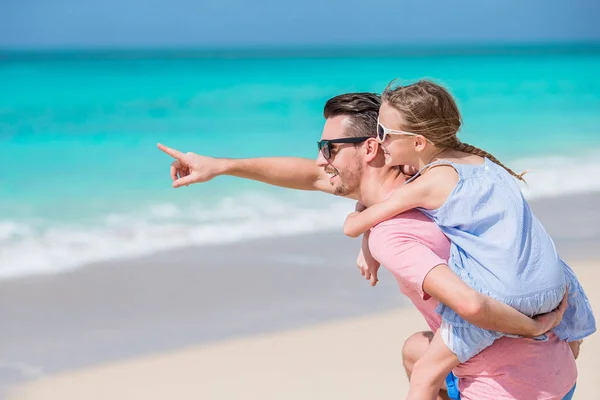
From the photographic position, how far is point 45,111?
20406mm

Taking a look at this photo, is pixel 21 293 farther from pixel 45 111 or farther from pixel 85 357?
pixel 45 111

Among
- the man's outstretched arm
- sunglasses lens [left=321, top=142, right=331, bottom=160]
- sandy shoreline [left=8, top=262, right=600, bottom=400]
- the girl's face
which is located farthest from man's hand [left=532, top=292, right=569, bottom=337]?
sandy shoreline [left=8, top=262, right=600, bottom=400]

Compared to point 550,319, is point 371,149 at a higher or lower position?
higher

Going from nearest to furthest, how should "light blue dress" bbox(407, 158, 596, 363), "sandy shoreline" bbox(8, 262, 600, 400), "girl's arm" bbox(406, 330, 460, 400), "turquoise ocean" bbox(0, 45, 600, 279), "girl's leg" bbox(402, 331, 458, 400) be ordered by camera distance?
"light blue dress" bbox(407, 158, 596, 363) < "girl's arm" bbox(406, 330, 460, 400) < "girl's leg" bbox(402, 331, 458, 400) < "sandy shoreline" bbox(8, 262, 600, 400) < "turquoise ocean" bbox(0, 45, 600, 279)

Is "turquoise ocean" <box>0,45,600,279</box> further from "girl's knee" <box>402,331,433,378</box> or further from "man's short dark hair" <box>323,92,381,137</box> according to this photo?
"girl's knee" <box>402,331,433,378</box>

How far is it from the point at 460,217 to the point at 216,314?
339cm

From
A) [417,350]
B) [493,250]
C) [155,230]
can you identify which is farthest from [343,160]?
[155,230]

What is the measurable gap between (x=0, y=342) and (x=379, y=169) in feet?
10.9

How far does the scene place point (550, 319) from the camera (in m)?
2.51

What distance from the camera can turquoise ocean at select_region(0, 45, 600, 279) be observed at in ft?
26.2

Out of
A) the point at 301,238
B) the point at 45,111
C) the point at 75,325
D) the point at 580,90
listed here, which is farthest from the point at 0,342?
the point at 580,90

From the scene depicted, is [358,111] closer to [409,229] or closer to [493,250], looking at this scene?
[409,229]

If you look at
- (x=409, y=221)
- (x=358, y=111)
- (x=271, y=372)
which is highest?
(x=358, y=111)

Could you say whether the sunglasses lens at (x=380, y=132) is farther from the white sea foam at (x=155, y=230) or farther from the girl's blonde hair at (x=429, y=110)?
the white sea foam at (x=155, y=230)
